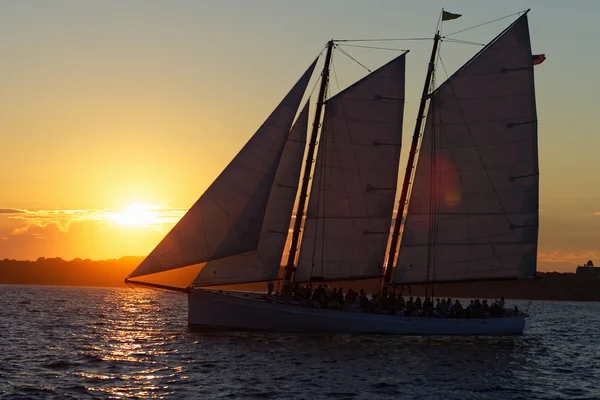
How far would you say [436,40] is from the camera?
6272cm

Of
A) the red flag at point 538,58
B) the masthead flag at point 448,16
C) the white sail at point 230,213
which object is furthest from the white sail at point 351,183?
the red flag at point 538,58

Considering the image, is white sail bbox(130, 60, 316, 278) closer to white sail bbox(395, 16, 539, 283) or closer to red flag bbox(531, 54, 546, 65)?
white sail bbox(395, 16, 539, 283)

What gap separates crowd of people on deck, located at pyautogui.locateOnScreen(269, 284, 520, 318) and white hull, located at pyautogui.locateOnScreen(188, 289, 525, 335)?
65 centimetres

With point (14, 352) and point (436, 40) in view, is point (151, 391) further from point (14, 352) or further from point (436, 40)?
point (436, 40)

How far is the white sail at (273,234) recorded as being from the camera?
5531 cm

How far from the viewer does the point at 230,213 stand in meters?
53.6

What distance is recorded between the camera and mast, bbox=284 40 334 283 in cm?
5862

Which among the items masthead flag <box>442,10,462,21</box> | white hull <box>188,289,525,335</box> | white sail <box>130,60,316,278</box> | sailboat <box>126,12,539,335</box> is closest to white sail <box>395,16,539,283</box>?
sailboat <box>126,12,539,335</box>

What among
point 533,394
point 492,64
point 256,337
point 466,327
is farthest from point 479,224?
point 533,394

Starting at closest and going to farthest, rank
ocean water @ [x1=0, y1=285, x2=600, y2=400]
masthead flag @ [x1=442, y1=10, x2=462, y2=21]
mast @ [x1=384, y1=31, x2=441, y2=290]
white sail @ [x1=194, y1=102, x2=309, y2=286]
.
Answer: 1. ocean water @ [x1=0, y1=285, x2=600, y2=400]
2. white sail @ [x1=194, y1=102, x2=309, y2=286]
3. mast @ [x1=384, y1=31, x2=441, y2=290]
4. masthead flag @ [x1=442, y1=10, x2=462, y2=21]

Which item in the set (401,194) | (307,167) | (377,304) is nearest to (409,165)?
(401,194)

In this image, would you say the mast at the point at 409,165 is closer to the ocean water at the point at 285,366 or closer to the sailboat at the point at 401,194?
the sailboat at the point at 401,194

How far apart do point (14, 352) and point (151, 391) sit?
644 inches

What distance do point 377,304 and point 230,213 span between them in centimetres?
1190
